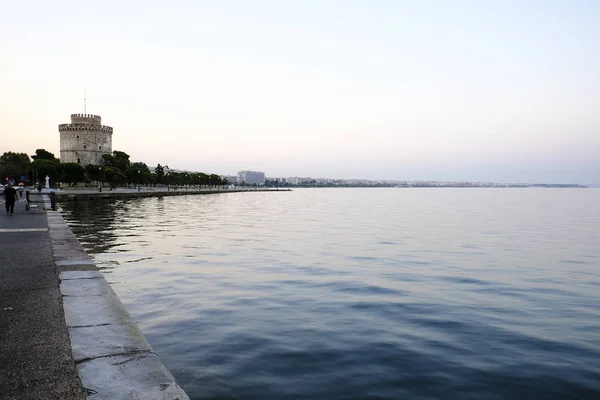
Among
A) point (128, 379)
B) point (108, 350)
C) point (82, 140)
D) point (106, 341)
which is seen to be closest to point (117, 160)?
point (82, 140)

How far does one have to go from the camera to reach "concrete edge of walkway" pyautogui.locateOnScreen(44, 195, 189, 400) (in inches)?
168

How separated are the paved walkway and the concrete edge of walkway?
0.42 ft

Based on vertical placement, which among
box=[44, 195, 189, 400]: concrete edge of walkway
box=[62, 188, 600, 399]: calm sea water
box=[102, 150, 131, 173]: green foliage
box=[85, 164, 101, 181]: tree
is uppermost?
box=[102, 150, 131, 173]: green foliage

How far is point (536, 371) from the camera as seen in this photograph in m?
6.88

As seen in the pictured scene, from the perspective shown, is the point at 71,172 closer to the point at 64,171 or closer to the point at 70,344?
the point at 64,171

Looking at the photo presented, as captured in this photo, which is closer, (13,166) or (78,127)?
(13,166)

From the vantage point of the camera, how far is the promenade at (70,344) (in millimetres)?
4250

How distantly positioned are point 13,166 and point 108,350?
391 ft

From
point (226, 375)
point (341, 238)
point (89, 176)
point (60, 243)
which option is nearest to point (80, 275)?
point (226, 375)

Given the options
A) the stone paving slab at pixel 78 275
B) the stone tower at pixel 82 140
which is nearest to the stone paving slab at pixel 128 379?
the stone paving slab at pixel 78 275

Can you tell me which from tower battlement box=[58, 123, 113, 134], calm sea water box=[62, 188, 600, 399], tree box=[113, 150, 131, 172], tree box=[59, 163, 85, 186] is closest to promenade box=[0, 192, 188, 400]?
calm sea water box=[62, 188, 600, 399]

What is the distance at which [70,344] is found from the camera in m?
5.34

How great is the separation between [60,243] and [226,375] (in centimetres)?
1021

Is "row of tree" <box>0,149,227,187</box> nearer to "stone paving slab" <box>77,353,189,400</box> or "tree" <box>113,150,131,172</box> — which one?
"tree" <box>113,150,131,172</box>
